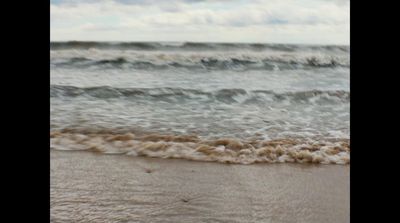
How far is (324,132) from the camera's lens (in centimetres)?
371

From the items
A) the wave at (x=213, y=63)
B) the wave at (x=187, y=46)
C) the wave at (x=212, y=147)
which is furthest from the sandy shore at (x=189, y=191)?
the wave at (x=187, y=46)

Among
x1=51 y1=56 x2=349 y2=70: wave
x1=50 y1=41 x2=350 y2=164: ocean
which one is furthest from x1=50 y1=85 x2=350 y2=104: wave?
x1=51 y1=56 x2=349 y2=70: wave

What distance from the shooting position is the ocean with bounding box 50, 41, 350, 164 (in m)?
3.35

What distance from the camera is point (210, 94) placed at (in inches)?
210

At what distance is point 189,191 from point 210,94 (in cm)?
282

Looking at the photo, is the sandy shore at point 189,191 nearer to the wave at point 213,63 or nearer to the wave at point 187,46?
the wave at point 213,63

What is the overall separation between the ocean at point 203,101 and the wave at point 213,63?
0.06 feet

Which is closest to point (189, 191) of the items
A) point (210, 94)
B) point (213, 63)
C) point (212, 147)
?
point (212, 147)

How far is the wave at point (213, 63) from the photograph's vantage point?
295 inches

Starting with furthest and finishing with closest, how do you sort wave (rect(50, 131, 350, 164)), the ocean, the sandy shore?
1. the ocean
2. wave (rect(50, 131, 350, 164))
3. the sandy shore

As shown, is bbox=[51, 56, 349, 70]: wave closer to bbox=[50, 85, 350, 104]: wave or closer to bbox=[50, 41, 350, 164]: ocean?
bbox=[50, 41, 350, 164]: ocean

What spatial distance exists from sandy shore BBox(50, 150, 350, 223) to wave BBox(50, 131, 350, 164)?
0.10 meters
